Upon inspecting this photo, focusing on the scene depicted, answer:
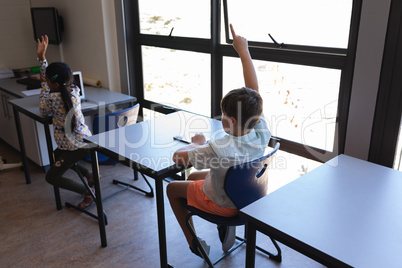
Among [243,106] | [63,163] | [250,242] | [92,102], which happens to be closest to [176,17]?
[92,102]

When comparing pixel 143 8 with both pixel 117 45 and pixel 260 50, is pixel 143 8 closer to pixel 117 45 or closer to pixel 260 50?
pixel 117 45

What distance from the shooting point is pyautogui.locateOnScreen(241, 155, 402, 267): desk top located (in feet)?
3.73

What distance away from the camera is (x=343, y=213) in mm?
1339

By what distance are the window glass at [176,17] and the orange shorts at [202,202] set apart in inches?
54.1

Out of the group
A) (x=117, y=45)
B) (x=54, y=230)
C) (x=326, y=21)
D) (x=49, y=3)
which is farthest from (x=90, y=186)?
(x=49, y=3)

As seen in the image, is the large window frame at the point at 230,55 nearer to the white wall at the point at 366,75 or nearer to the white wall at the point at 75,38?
the white wall at the point at 366,75

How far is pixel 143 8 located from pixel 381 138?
7.74 ft

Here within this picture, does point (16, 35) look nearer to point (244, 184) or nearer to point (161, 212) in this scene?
point (161, 212)

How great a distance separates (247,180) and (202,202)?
0.97ft

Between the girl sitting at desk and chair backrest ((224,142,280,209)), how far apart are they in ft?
4.53

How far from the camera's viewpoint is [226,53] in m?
2.65

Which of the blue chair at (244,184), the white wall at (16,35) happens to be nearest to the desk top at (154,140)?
the blue chair at (244,184)

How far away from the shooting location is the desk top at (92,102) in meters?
2.74

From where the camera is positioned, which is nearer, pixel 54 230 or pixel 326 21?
pixel 326 21
